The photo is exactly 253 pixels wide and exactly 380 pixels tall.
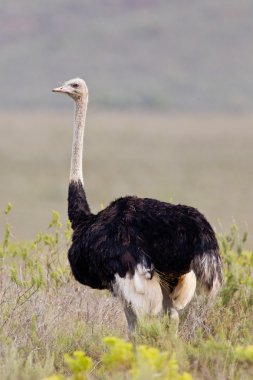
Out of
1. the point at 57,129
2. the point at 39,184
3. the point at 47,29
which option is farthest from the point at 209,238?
the point at 47,29

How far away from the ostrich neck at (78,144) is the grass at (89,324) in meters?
0.30

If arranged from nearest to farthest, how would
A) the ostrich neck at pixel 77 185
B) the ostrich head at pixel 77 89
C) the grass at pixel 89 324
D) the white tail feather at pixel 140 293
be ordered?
the grass at pixel 89 324, the white tail feather at pixel 140 293, the ostrich neck at pixel 77 185, the ostrich head at pixel 77 89

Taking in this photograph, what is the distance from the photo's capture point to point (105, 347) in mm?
6250

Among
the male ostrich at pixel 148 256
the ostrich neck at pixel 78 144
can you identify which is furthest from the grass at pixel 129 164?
the male ostrich at pixel 148 256

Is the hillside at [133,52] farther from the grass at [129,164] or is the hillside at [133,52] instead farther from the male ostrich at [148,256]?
the male ostrich at [148,256]

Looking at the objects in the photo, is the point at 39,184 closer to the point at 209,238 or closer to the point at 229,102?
the point at 209,238

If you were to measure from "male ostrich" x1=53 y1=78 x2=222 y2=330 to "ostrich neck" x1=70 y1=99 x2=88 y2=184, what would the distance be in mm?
675

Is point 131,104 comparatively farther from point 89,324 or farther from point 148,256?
point 148,256

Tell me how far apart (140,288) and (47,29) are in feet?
191

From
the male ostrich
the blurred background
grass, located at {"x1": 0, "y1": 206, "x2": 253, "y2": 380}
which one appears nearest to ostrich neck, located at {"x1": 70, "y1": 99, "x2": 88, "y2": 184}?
grass, located at {"x1": 0, "y1": 206, "x2": 253, "y2": 380}

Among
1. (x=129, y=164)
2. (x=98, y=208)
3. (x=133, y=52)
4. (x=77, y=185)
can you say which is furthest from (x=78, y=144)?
(x=133, y=52)

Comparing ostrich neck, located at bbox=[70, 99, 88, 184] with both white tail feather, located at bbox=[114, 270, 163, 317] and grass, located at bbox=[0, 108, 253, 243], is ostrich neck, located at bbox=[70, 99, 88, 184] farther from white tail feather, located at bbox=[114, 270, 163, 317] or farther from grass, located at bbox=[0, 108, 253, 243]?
grass, located at bbox=[0, 108, 253, 243]

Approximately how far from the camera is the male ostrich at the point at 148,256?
248 inches

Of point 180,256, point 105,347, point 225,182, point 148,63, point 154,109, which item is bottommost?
point 105,347
